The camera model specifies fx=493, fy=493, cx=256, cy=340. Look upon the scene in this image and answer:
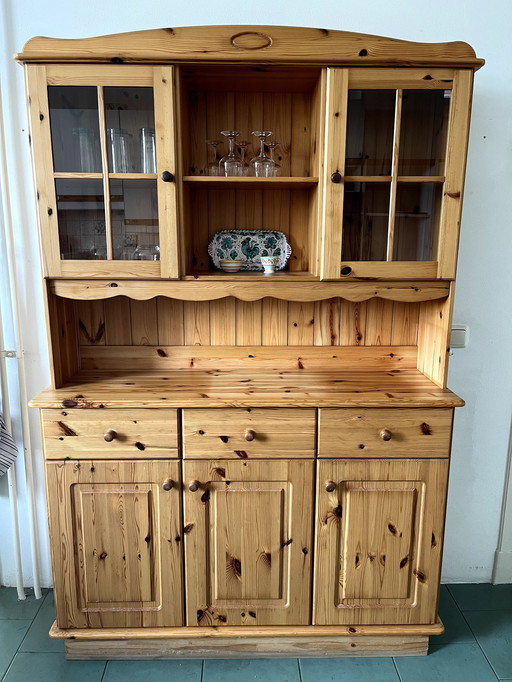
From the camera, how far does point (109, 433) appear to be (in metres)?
1.53

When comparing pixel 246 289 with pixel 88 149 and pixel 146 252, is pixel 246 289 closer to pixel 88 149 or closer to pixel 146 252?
pixel 146 252

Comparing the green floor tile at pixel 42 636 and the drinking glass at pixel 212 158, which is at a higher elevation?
the drinking glass at pixel 212 158

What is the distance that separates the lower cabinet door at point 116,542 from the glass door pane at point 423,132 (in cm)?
119

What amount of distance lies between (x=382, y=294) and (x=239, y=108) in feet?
2.68

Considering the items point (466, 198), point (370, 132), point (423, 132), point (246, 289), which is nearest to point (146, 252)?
point (246, 289)

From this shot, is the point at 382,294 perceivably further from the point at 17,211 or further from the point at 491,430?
the point at 17,211

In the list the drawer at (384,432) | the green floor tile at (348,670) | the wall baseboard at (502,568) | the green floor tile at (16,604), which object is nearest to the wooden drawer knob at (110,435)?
the drawer at (384,432)

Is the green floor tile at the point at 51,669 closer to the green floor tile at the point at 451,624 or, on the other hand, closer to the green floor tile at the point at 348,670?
the green floor tile at the point at 348,670

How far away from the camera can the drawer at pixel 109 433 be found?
1.54 meters

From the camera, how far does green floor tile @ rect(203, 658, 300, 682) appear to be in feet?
5.31

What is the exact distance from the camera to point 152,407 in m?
1.53

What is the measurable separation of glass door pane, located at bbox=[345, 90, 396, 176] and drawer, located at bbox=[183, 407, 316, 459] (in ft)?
2.54

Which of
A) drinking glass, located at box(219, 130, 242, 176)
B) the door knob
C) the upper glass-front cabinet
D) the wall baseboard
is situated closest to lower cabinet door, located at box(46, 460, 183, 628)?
the upper glass-front cabinet

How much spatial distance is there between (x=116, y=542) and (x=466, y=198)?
171 cm
